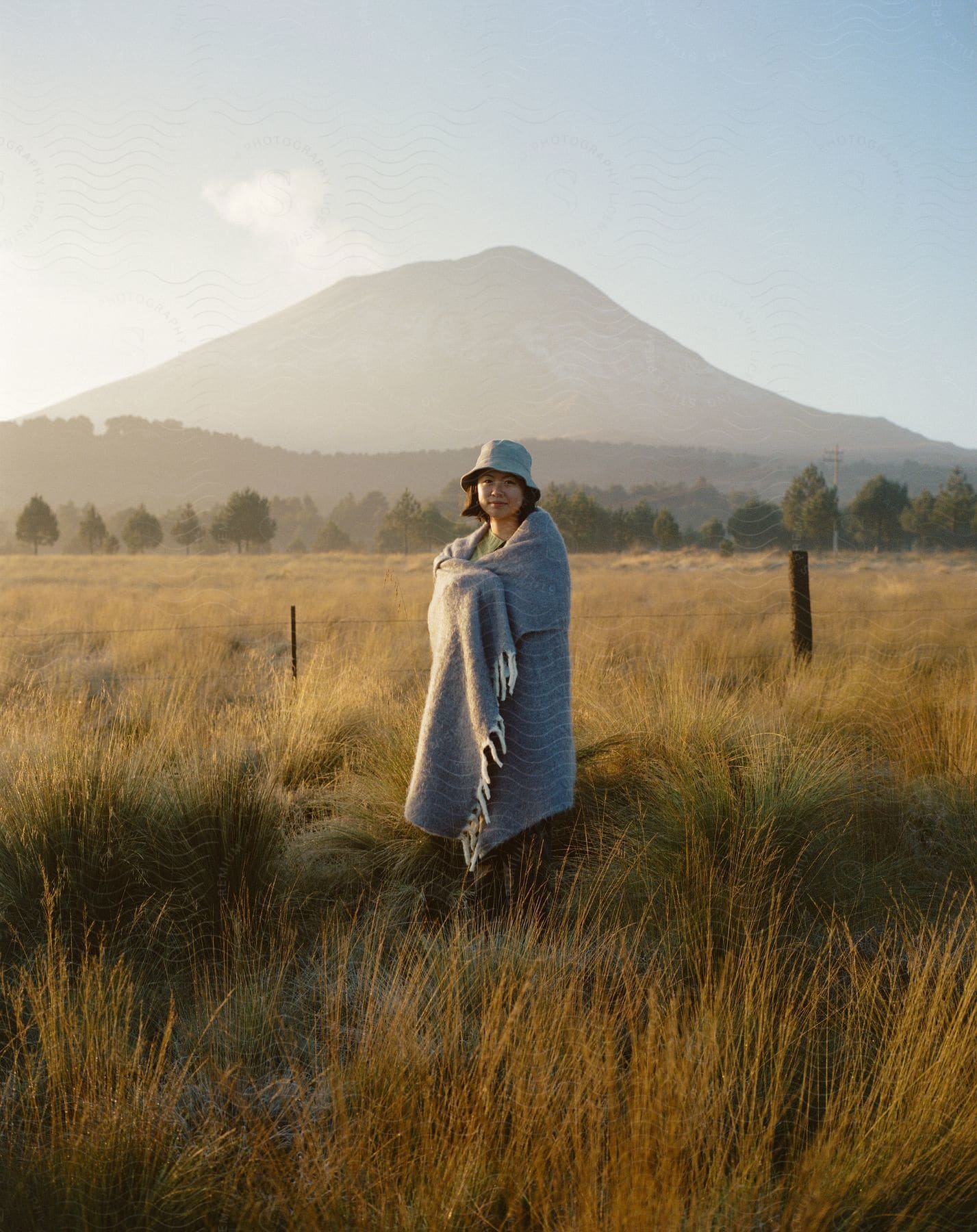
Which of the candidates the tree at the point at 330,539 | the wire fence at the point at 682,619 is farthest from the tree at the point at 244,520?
the wire fence at the point at 682,619

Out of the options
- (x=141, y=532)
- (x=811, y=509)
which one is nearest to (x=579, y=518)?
(x=811, y=509)

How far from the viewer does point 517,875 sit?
130 inches

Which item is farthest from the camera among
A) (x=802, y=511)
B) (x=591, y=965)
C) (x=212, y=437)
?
(x=212, y=437)

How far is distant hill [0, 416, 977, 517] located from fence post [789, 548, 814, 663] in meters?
103

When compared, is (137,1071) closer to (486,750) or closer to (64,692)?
(486,750)

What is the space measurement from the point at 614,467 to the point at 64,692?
112076mm

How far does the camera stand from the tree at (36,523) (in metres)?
59.6

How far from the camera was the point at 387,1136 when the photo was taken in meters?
1.96

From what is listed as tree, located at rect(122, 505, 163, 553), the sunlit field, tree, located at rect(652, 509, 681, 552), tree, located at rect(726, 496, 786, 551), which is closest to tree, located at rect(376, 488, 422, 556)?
tree, located at rect(652, 509, 681, 552)

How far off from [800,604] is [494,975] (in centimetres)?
580

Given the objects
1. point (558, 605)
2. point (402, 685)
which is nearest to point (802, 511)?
point (402, 685)

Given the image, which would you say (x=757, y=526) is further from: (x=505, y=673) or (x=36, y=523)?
(x=505, y=673)

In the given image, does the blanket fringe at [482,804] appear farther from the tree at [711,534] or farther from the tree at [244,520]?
the tree at [244,520]

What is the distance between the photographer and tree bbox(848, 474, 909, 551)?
6172 centimetres
